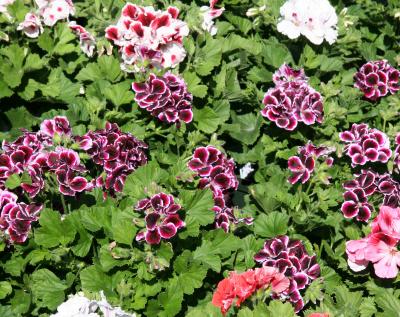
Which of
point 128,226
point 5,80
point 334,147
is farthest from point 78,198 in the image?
point 334,147

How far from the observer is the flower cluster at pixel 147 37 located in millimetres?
2996

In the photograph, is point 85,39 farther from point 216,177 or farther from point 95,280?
point 95,280

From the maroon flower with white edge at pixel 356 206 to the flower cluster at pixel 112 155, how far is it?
84 centimetres

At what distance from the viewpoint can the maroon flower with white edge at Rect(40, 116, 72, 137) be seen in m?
2.62

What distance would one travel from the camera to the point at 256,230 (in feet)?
9.19

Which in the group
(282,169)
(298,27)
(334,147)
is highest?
(298,27)

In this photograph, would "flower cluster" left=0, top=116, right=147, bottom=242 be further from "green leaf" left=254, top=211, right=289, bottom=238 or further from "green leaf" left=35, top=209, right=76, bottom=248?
"green leaf" left=254, top=211, right=289, bottom=238

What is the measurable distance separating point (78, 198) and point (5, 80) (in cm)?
65

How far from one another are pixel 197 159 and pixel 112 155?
0.32 metres

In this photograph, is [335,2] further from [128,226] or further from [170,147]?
[128,226]

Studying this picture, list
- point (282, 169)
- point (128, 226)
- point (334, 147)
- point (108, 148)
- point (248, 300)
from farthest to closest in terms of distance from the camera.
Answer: point (282, 169), point (334, 147), point (108, 148), point (128, 226), point (248, 300)

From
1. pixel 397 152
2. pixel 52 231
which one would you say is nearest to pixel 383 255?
pixel 397 152

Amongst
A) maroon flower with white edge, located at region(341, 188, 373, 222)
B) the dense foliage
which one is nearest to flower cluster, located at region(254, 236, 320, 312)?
the dense foliage

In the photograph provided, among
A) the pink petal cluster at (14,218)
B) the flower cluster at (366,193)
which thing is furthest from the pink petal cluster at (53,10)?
the flower cluster at (366,193)
